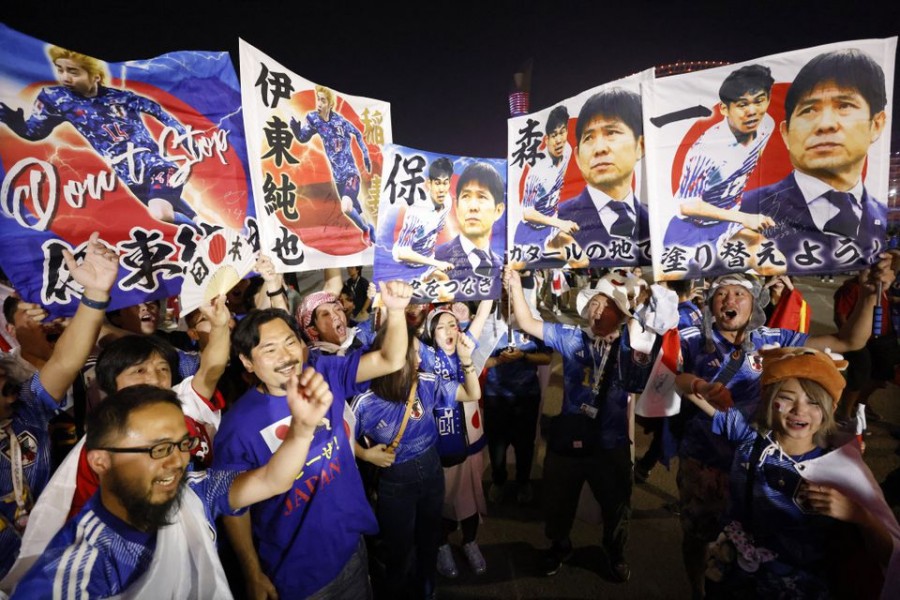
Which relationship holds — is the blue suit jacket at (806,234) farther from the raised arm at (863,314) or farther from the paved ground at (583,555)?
the paved ground at (583,555)

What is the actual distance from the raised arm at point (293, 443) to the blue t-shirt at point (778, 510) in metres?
2.19

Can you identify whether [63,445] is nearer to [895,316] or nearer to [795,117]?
[795,117]

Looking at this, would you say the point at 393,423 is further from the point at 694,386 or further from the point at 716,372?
the point at 716,372

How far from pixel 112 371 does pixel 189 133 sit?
1.73 meters

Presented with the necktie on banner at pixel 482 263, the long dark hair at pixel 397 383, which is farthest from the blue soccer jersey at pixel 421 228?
the long dark hair at pixel 397 383

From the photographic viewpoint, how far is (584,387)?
3.38 metres

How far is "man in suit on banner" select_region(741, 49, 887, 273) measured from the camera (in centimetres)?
263

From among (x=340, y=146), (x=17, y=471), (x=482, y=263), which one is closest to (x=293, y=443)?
(x=17, y=471)

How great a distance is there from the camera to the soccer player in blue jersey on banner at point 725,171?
294 cm

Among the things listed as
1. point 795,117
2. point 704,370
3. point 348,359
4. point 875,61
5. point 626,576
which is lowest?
point 626,576

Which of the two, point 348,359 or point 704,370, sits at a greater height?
point 348,359

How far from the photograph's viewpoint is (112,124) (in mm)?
2564

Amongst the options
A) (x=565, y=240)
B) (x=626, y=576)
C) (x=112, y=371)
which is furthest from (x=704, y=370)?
(x=112, y=371)

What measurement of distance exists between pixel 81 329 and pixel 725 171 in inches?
168
